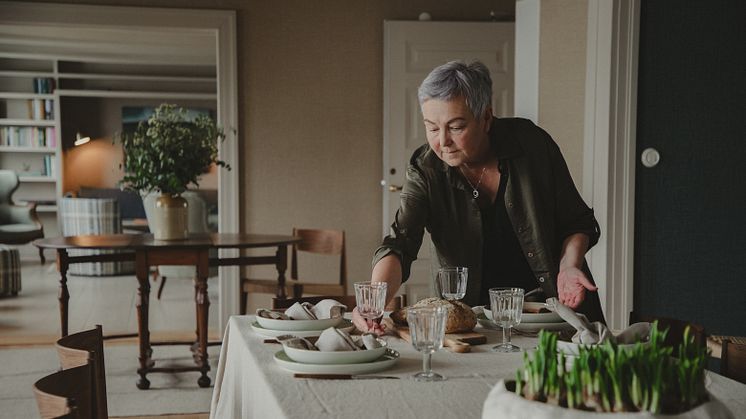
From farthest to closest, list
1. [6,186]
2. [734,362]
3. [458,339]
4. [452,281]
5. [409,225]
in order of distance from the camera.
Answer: [6,186]
[409,225]
[452,281]
[458,339]
[734,362]

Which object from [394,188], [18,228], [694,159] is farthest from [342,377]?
[18,228]

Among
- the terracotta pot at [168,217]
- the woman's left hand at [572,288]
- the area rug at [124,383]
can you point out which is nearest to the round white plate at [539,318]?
the woman's left hand at [572,288]

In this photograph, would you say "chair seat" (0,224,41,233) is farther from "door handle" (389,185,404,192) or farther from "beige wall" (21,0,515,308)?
"door handle" (389,185,404,192)

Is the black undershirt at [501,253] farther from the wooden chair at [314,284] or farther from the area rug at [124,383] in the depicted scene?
the wooden chair at [314,284]

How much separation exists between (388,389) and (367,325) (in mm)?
451

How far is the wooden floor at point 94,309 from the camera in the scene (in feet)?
18.1

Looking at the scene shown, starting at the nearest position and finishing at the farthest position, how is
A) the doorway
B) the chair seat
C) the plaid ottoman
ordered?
the doorway < the plaid ottoman < the chair seat

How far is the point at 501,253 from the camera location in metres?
2.30

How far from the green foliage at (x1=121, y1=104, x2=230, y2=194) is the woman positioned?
2.19m

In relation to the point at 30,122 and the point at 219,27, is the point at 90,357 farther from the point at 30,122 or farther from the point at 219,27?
the point at 30,122

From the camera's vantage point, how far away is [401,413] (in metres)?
1.26

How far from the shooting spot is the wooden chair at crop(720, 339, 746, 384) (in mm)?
1590

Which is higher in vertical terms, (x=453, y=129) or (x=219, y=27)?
(x=219, y=27)

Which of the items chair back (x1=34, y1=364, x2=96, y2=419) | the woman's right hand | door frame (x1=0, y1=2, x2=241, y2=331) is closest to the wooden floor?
door frame (x1=0, y1=2, x2=241, y2=331)
